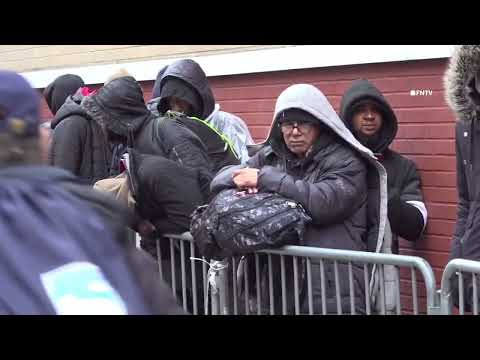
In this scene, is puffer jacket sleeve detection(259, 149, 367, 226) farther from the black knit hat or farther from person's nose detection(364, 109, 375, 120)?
person's nose detection(364, 109, 375, 120)

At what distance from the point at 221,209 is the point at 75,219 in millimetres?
2180

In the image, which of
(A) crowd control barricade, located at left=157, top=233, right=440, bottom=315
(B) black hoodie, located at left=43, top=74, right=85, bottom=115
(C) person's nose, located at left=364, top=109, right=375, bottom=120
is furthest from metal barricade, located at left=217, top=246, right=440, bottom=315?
(B) black hoodie, located at left=43, top=74, right=85, bottom=115

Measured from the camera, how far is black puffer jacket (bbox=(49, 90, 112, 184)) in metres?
5.69

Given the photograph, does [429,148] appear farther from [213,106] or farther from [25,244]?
[25,244]

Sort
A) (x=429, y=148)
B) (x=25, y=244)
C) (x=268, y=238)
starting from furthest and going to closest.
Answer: (x=429, y=148) < (x=268, y=238) < (x=25, y=244)

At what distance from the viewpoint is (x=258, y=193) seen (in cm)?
409

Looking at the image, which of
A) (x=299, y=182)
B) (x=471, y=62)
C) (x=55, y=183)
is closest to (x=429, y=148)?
(x=471, y=62)

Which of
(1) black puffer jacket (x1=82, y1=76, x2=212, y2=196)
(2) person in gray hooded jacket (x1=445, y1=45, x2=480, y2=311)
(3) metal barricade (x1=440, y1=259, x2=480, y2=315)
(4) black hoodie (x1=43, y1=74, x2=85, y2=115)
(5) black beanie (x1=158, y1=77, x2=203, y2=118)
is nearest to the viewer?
(3) metal barricade (x1=440, y1=259, x2=480, y2=315)

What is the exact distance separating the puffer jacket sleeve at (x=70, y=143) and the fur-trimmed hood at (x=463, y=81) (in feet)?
8.76

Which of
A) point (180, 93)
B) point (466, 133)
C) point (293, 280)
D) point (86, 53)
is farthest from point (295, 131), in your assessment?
point (86, 53)

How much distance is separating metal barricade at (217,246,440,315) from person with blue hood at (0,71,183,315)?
6.26 ft

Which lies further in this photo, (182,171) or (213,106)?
(213,106)

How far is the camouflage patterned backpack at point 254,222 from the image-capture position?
3979 millimetres

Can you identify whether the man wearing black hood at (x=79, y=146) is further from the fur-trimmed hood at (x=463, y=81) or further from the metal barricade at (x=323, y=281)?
the fur-trimmed hood at (x=463, y=81)
